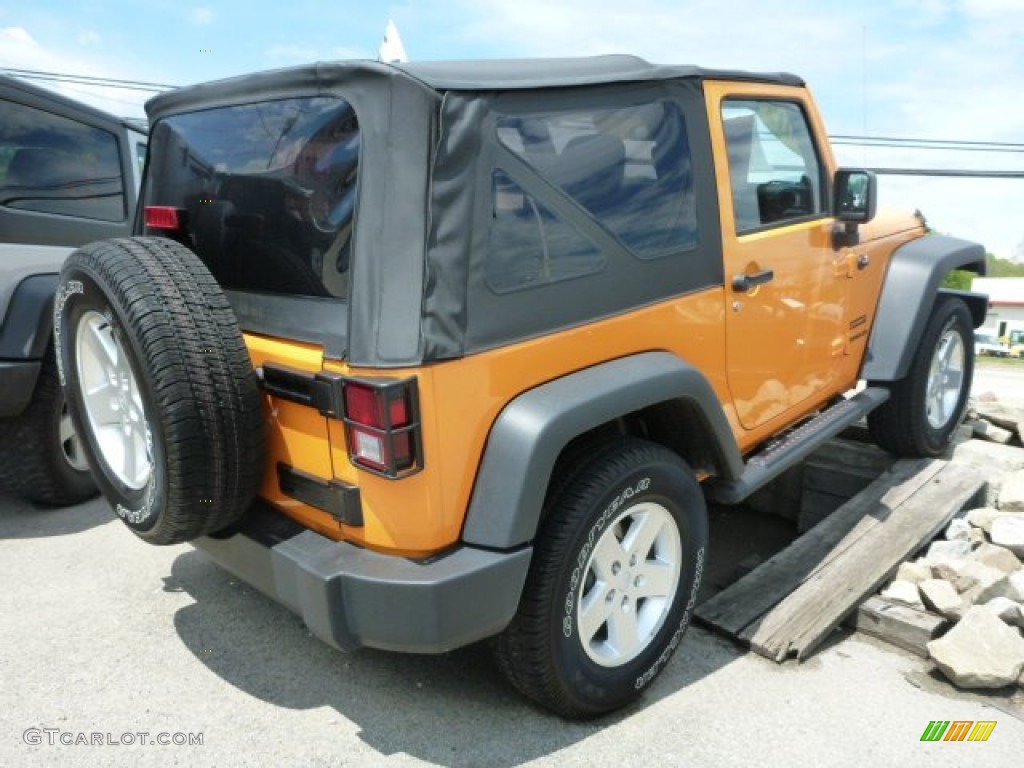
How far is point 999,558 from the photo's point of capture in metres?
3.35

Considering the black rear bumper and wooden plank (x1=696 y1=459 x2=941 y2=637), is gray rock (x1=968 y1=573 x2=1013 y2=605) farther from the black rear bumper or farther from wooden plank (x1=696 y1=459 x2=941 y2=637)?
the black rear bumper

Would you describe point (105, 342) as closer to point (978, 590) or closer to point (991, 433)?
point (978, 590)

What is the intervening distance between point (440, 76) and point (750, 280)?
1.45m

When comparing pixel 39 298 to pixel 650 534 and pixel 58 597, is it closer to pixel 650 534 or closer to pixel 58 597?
pixel 58 597

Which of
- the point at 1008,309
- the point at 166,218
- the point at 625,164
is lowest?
the point at 1008,309

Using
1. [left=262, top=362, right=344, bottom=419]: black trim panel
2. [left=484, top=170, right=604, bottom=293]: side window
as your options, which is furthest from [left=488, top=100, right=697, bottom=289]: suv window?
[left=262, top=362, right=344, bottom=419]: black trim panel

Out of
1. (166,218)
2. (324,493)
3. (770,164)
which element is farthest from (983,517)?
(166,218)

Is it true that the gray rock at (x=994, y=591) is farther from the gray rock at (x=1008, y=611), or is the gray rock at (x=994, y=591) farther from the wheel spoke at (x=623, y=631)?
the wheel spoke at (x=623, y=631)

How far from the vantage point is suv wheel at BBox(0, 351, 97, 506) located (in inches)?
148

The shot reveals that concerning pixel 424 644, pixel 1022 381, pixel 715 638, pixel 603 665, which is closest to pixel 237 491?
pixel 424 644

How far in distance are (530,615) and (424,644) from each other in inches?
12.8

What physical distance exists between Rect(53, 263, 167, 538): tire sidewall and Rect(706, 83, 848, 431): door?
189cm

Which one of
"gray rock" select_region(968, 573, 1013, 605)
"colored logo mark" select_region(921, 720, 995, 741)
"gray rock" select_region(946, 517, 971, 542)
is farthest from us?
"gray rock" select_region(946, 517, 971, 542)

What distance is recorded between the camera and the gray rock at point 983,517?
367 cm
